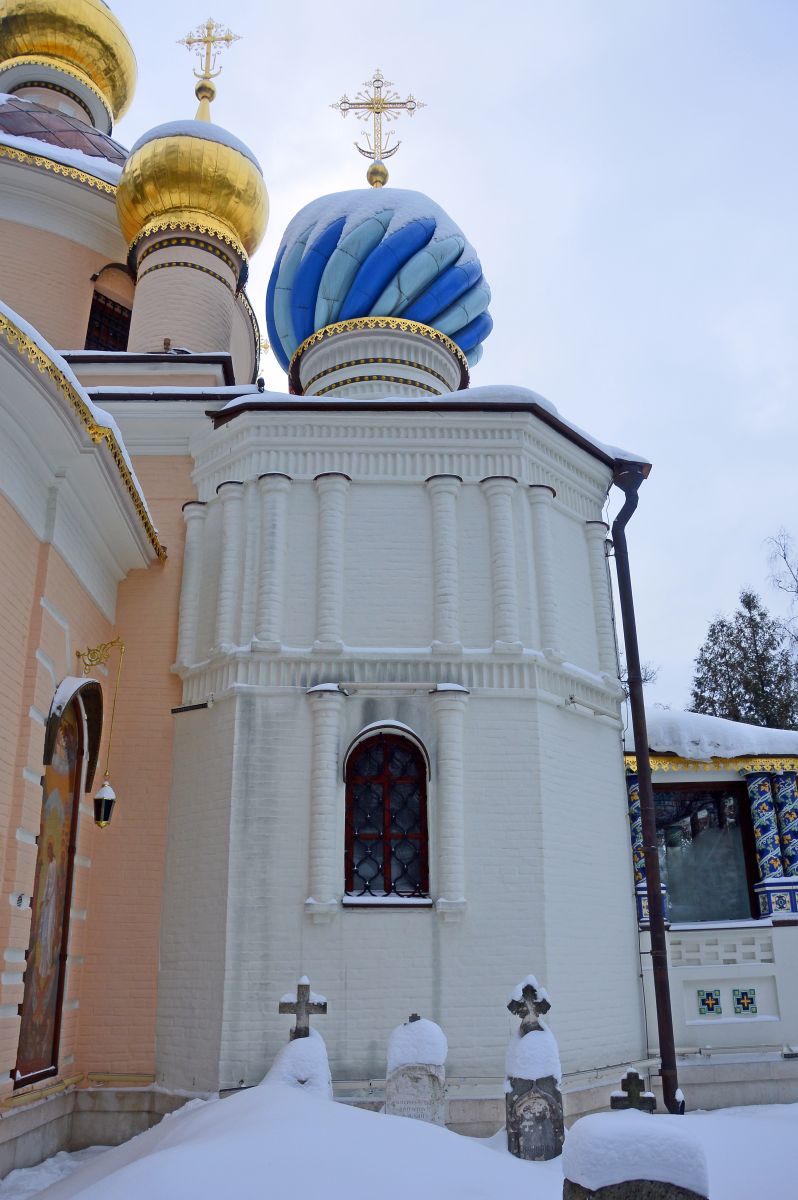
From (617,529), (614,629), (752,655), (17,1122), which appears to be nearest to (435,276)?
(617,529)

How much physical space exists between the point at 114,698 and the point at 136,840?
105cm

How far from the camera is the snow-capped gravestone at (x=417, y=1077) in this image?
5246mm

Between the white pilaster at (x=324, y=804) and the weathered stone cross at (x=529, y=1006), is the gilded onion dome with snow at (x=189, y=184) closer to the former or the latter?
the white pilaster at (x=324, y=804)

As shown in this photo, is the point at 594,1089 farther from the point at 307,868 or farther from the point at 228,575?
the point at 228,575

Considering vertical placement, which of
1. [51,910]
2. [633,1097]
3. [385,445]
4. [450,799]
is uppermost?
[385,445]

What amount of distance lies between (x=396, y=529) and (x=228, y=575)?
52.2 inches

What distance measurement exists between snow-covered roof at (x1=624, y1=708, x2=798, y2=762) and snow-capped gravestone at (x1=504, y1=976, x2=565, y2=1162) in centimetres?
325

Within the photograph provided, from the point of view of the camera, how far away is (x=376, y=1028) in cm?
643

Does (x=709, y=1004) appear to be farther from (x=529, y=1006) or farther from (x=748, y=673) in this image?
(x=748, y=673)

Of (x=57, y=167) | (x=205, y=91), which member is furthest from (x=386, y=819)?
(x=205, y=91)

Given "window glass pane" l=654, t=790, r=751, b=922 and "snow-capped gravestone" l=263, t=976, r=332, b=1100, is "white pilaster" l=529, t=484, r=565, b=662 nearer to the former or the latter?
"window glass pane" l=654, t=790, r=751, b=922

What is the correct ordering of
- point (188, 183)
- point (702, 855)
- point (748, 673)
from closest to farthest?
point (702, 855), point (188, 183), point (748, 673)

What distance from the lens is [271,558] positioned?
24.6ft

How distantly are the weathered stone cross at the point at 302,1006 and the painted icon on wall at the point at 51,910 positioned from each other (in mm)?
1535
